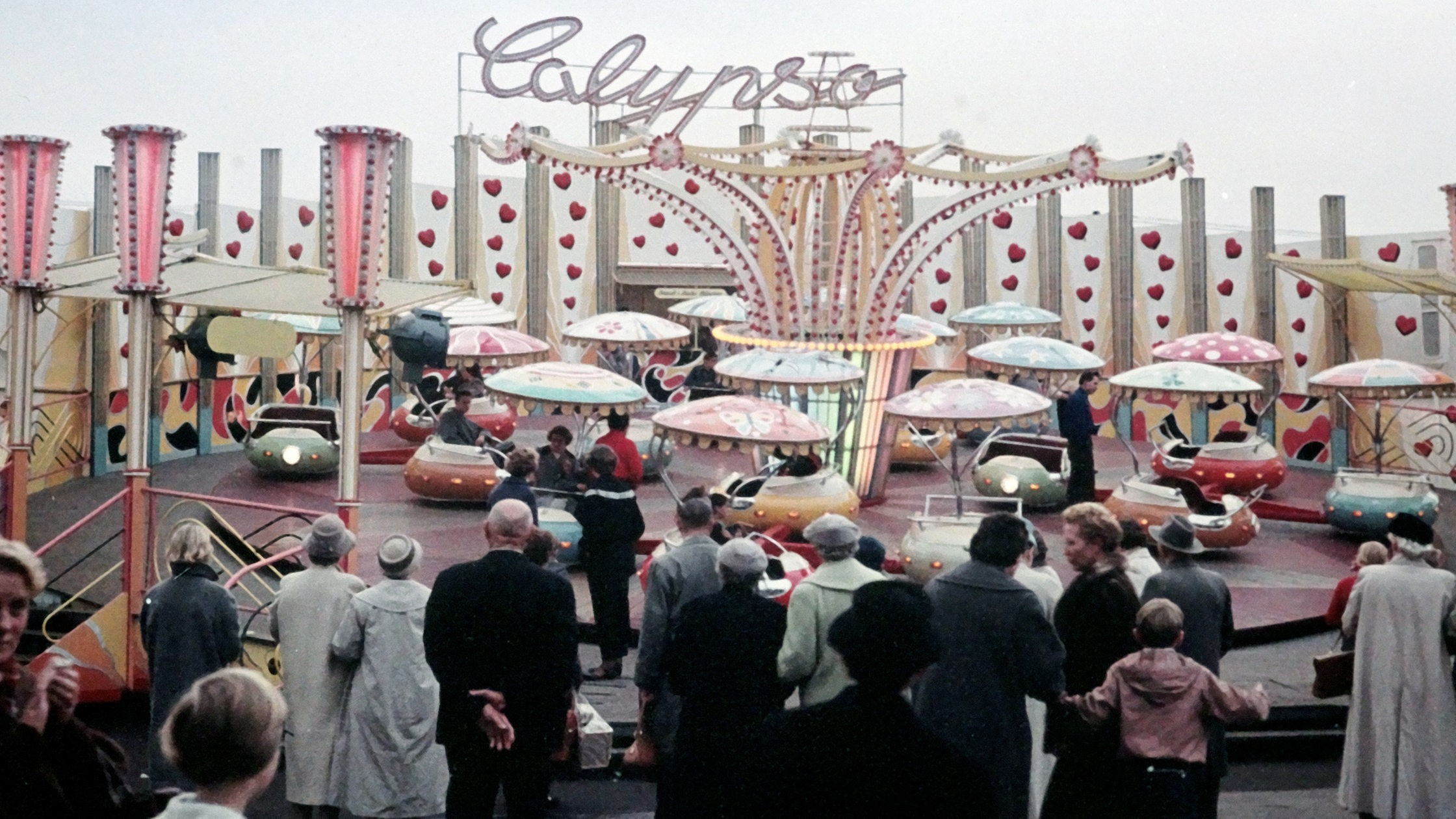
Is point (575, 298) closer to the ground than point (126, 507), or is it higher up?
higher up

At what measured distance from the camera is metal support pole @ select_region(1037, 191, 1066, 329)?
20.3 metres

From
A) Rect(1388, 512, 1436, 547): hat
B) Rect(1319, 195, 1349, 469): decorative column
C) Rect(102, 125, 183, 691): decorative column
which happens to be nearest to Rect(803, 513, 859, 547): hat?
Rect(1388, 512, 1436, 547): hat

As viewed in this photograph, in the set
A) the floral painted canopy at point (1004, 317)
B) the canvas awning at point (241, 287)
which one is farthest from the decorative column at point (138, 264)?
the floral painted canopy at point (1004, 317)

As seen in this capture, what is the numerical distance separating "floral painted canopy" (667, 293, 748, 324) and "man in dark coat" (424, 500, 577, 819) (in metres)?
12.5

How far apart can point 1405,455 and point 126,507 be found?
41.8 ft

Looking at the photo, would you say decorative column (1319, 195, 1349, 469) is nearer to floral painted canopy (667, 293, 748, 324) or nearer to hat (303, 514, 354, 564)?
floral painted canopy (667, 293, 748, 324)

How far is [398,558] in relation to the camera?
19.8 ft

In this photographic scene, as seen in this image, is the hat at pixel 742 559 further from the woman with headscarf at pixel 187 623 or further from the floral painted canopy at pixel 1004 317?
the floral painted canopy at pixel 1004 317

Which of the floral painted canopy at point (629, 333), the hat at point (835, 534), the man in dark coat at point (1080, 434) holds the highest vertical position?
the floral painted canopy at point (629, 333)

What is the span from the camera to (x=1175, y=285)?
64.0 ft

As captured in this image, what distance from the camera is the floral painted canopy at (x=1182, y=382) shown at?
506 inches

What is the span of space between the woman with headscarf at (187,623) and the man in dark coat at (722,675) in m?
1.99

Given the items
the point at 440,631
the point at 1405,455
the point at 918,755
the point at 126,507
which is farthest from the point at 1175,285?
the point at 918,755

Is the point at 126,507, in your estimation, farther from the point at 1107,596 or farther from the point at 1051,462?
the point at 1051,462
